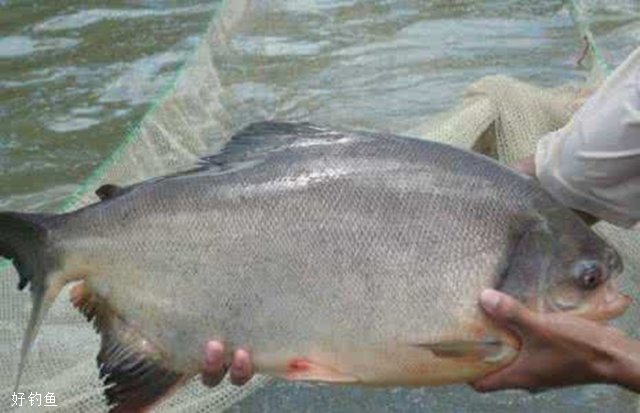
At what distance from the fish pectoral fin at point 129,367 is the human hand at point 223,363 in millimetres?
103

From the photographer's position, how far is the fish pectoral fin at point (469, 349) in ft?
8.21

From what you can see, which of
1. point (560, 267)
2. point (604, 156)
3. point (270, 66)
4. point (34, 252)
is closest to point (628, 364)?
point (560, 267)

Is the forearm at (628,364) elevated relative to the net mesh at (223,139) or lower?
elevated

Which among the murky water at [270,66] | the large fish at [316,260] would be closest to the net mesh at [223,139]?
the murky water at [270,66]

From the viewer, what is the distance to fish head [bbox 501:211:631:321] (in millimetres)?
2479

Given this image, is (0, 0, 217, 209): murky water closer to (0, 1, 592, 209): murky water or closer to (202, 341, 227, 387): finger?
(0, 1, 592, 209): murky water

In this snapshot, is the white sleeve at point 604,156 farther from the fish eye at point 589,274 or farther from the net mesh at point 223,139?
the net mesh at point 223,139

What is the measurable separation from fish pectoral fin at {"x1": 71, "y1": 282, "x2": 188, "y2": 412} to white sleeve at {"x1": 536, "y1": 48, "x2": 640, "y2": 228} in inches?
43.4

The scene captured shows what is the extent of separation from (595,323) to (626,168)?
1.74ft

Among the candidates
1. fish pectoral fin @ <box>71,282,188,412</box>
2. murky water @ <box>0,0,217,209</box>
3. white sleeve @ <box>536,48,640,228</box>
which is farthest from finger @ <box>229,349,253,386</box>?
murky water @ <box>0,0,217,209</box>

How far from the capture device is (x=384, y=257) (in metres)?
2.54

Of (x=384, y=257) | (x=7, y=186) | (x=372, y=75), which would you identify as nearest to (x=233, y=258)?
(x=384, y=257)

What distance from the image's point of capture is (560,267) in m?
2.48

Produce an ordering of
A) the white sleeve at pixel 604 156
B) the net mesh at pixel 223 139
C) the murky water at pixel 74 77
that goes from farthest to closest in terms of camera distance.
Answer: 1. the murky water at pixel 74 77
2. the net mesh at pixel 223 139
3. the white sleeve at pixel 604 156
